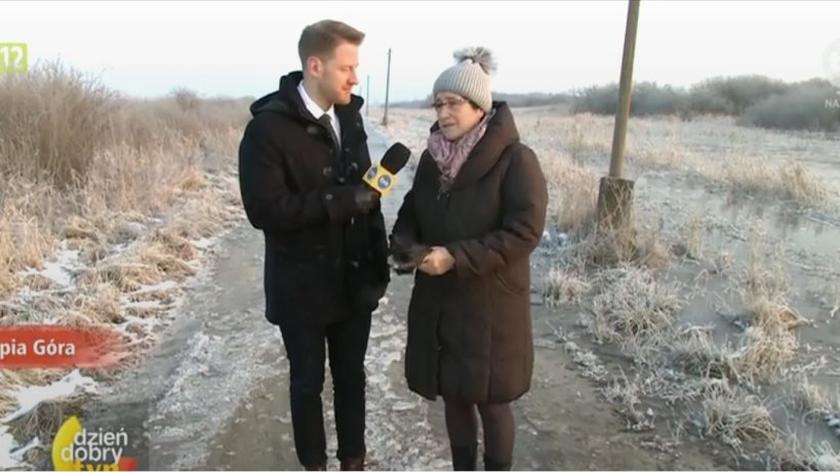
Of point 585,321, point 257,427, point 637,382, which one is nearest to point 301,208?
point 257,427

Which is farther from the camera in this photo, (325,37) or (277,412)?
(277,412)

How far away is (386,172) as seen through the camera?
245 centimetres

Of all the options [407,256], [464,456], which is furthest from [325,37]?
[464,456]

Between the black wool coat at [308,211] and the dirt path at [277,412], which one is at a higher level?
the black wool coat at [308,211]

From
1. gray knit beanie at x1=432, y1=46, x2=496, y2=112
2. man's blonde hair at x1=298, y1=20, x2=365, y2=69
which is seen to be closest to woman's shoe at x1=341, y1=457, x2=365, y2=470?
gray knit beanie at x1=432, y1=46, x2=496, y2=112

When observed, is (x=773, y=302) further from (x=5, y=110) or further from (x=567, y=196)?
(x=5, y=110)

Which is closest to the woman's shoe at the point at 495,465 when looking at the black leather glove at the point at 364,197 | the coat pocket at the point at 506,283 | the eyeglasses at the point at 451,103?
the coat pocket at the point at 506,283

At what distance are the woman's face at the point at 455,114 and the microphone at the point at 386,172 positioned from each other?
7.1 inches

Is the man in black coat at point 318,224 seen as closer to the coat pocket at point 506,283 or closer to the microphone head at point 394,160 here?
the microphone head at point 394,160

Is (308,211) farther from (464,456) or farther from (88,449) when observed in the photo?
(88,449)

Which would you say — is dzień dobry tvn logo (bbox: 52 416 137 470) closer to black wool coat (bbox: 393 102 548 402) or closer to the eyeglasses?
black wool coat (bbox: 393 102 548 402)

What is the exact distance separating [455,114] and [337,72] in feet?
1.53

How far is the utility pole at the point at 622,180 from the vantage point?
6.26 meters

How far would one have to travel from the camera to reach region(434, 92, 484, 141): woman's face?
2.42 meters
